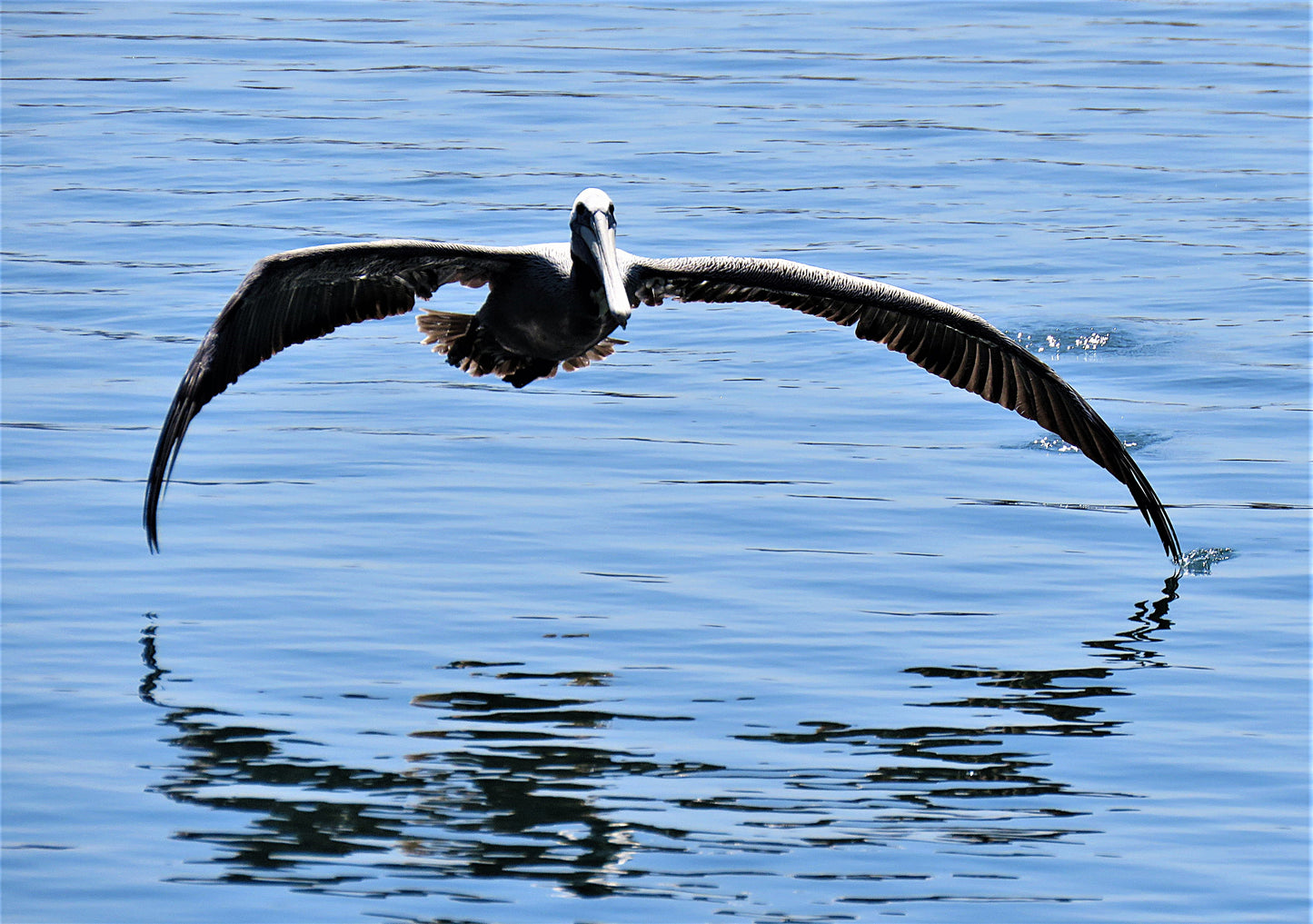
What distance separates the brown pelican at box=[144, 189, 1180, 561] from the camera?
→ 25.9 feet

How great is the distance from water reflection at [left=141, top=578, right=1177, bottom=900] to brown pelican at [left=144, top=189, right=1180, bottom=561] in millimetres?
1366

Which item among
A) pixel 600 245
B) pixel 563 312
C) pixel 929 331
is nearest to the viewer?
pixel 600 245

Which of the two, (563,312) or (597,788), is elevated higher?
(563,312)

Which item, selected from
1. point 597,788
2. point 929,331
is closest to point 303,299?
point 597,788

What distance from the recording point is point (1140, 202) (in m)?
15.6

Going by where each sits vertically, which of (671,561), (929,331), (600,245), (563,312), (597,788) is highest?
(600,245)

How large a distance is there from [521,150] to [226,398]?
250 inches

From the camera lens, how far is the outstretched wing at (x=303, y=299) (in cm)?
777

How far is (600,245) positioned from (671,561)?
144 cm

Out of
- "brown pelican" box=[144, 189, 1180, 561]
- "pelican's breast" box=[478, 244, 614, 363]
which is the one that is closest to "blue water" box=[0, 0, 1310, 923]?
"brown pelican" box=[144, 189, 1180, 561]

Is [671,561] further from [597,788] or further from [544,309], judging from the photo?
[597,788]

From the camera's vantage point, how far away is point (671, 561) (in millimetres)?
8758

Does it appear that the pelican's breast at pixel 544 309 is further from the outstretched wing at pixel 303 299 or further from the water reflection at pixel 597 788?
the water reflection at pixel 597 788

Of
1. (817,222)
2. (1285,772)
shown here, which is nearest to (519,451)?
(1285,772)
